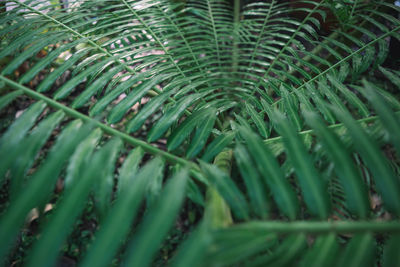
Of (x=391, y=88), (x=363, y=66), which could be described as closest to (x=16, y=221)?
(x=363, y=66)

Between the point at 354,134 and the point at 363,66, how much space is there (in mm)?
626

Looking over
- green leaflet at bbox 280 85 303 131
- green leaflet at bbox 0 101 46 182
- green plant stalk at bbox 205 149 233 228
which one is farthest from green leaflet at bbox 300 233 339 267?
green leaflet at bbox 0 101 46 182

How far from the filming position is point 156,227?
0.96 feet

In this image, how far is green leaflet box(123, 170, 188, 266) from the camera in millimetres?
281

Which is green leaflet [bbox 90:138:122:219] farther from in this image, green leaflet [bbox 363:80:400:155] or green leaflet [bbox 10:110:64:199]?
green leaflet [bbox 363:80:400:155]

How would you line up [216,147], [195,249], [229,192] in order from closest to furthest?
[195,249], [229,192], [216,147]

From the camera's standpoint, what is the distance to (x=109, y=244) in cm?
30

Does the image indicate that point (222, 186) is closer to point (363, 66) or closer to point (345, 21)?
point (363, 66)

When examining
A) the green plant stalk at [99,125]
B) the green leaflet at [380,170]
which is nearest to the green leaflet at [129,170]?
the green plant stalk at [99,125]

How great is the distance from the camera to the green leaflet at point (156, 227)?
28 cm

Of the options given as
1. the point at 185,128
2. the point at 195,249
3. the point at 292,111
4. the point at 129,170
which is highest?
the point at 292,111

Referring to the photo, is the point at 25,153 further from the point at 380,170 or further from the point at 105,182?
the point at 380,170

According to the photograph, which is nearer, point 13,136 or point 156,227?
point 156,227

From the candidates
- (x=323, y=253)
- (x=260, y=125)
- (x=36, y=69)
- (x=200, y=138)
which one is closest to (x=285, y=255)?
(x=323, y=253)
